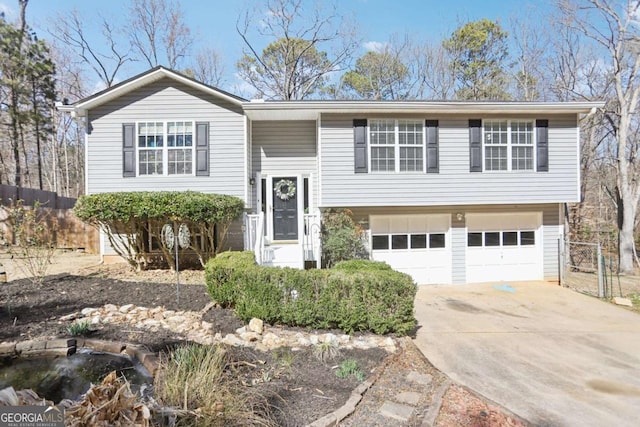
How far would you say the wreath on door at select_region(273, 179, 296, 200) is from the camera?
929 cm

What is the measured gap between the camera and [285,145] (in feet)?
30.7

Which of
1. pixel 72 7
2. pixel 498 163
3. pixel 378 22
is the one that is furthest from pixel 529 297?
pixel 72 7

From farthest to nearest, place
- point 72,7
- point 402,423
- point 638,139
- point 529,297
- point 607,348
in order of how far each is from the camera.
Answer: point 72,7, point 638,139, point 529,297, point 607,348, point 402,423

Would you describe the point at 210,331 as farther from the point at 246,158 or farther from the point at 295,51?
the point at 295,51

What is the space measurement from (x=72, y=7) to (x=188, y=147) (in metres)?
15.2

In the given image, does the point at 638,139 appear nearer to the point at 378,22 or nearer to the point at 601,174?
the point at 601,174

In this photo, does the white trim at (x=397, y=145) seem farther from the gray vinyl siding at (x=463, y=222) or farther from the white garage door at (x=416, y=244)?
the white garage door at (x=416, y=244)

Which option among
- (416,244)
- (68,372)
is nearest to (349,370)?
(68,372)

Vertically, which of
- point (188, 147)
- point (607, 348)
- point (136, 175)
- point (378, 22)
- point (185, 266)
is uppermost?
point (378, 22)

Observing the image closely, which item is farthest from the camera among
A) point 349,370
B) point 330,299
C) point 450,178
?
point 450,178

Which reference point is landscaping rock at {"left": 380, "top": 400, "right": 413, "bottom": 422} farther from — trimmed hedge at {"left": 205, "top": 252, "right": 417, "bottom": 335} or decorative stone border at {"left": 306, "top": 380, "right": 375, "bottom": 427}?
trimmed hedge at {"left": 205, "top": 252, "right": 417, "bottom": 335}

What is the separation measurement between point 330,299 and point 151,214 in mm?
4726

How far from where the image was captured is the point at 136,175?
28.2 ft

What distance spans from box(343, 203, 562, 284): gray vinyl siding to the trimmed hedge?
4.00 m
